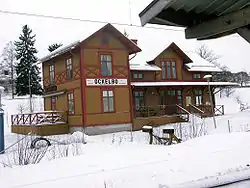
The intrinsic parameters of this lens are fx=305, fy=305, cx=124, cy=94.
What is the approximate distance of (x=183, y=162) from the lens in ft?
16.9

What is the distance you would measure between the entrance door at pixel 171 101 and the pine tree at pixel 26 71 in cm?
2431

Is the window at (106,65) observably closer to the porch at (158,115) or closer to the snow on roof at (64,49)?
the snow on roof at (64,49)

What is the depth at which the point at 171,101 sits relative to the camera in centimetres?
2894

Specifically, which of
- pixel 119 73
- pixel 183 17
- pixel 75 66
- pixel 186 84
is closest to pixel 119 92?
pixel 119 73

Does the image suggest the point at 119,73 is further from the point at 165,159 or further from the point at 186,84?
the point at 165,159

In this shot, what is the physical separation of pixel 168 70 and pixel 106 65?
351 inches

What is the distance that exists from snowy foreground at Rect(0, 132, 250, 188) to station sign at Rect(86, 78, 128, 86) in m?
14.6

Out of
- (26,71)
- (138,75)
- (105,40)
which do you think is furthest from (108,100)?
(26,71)

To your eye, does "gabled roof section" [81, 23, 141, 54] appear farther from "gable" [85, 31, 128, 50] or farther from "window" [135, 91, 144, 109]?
"window" [135, 91, 144, 109]

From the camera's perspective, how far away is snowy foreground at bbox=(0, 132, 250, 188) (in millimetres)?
4086

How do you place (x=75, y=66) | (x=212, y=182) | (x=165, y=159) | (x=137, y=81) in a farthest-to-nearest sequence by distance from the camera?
1. (x=137, y=81)
2. (x=75, y=66)
3. (x=165, y=159)
4. (x=212, y=182)

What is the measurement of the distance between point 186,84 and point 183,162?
2347 centimetres

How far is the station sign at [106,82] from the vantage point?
2094cm

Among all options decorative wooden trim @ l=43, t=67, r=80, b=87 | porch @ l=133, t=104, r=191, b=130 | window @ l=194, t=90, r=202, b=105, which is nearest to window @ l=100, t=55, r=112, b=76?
→ decorative wooden trim @ l=43, t=67, r=80, b=87
